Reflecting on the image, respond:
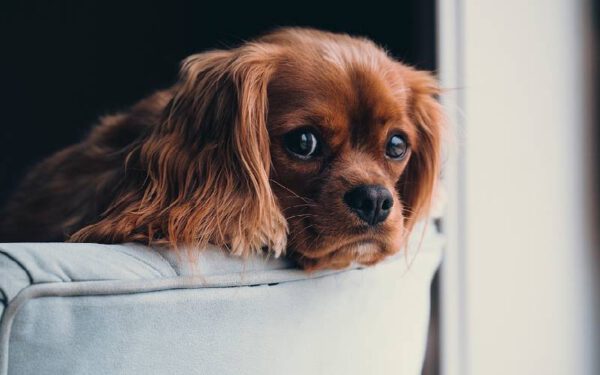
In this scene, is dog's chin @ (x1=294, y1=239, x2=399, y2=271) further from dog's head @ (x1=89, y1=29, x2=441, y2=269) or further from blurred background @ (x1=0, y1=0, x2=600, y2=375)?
blurred background @ (x1=0, y1=0, x2=600, y2=375)

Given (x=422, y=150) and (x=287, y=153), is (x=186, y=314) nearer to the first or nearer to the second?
(x=287, y=153)

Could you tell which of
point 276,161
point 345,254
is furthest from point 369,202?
point 276,161

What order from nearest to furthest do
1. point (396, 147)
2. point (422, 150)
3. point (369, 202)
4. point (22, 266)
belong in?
point (22, 266) < point (369, 202) < point (396, 147) < point (422, 150)

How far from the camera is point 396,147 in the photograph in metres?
1.50

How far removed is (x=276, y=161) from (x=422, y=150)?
454mm

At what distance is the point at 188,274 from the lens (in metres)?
1.04

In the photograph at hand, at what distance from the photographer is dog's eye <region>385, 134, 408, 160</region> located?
148cm

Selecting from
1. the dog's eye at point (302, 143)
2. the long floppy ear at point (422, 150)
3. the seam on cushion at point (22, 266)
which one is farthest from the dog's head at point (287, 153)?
the seam on cushion at point (22, 266)

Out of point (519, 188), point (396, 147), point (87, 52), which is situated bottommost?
point (519, 188)

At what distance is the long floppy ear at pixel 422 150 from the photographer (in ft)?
5.33

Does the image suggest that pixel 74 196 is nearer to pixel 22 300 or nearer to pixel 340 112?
pixel 340 112

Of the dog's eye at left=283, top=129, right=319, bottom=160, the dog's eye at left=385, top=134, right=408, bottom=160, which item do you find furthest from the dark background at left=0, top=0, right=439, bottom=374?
the dog's eye at left=283, top=129, right=319, bottom=160

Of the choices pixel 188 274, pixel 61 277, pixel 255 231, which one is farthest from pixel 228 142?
pixel 61 277

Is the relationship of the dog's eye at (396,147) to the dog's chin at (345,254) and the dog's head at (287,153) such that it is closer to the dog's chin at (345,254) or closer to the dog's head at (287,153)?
the dog's head at (287,153)
